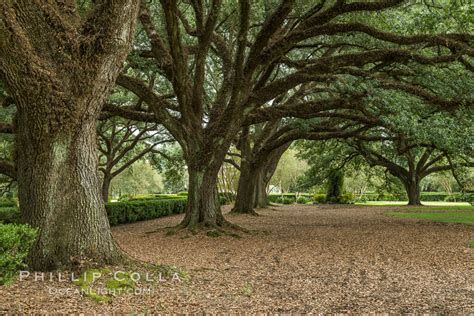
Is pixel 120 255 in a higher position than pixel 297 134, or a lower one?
lower

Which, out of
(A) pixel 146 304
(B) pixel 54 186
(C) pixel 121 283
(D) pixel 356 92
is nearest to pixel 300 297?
(A) pixel 146 304

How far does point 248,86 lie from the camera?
10.7m

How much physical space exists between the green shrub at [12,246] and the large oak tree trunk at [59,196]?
106cm

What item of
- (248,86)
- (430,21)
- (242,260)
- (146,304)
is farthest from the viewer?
(248,86)

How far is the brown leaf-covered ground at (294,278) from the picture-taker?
446cm

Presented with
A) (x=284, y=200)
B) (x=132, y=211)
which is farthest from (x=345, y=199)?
(x=132, y=211)

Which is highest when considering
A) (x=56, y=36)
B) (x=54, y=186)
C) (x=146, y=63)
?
(x=146, y=63)

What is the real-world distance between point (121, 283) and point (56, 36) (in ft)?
10.4

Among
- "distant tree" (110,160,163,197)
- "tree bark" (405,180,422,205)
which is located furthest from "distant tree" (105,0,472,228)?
"distant tree" (110,160,163,197)

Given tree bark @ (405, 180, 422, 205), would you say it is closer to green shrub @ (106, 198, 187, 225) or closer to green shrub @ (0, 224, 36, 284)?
green shrub @ (106, 198, 187, 225)

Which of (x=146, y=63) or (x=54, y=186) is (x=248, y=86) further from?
(x=54, y=186)

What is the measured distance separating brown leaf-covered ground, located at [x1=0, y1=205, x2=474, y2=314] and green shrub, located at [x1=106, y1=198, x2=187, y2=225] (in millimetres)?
4696

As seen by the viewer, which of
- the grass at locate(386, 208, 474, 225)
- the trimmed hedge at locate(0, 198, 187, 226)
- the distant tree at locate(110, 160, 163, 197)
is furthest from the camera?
the distant tree at locate(110, 160, 163, 197)

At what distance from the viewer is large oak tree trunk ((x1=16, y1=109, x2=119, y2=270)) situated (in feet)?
16.9
